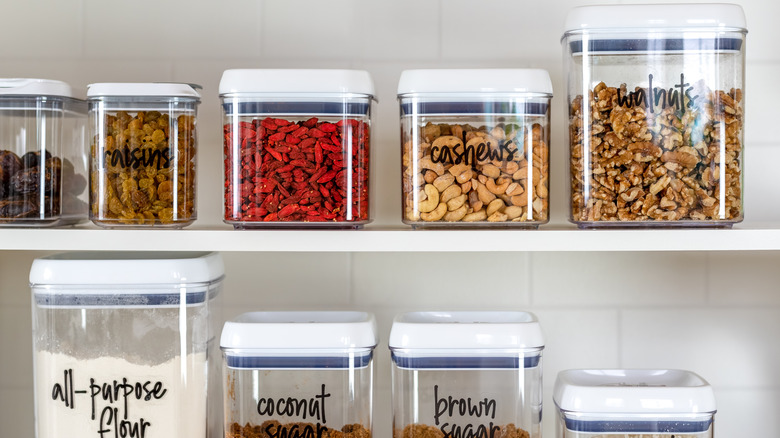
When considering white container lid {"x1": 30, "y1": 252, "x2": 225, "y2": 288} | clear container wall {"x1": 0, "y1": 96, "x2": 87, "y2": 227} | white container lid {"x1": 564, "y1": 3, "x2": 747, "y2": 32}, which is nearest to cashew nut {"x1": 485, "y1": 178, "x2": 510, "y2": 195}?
white container lid {"x1": 564, "y1": 3, "x2": 747, "y2": 32}

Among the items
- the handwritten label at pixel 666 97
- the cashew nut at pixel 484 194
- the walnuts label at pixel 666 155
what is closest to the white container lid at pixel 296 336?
the cashew nut at pixel 484 194

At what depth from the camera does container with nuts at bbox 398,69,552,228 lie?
0.88m

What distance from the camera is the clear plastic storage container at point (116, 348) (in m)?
0.88

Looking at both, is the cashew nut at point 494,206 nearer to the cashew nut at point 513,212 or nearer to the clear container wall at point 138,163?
the cashew nut at point 513,212

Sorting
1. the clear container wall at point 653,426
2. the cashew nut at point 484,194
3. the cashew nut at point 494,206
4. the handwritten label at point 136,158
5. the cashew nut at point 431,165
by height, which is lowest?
the clear container wall at point 653,426

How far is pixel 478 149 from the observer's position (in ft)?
2.90

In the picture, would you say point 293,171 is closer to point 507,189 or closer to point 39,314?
point 507,189

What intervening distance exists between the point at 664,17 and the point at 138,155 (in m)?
0.65

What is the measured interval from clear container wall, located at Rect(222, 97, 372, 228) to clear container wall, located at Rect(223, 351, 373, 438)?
17 centimetres

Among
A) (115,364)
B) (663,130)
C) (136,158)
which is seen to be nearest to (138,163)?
(136,158)

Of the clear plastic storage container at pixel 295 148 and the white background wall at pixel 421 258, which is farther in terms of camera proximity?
the white background wall at pixel 421 258

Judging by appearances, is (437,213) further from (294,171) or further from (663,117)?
(663,117)

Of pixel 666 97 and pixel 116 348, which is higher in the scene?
pixel 666 97

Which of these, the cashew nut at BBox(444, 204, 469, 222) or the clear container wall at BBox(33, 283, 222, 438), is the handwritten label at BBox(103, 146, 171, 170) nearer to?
the clear container wall at BBox(33, 283, 222, 438)
